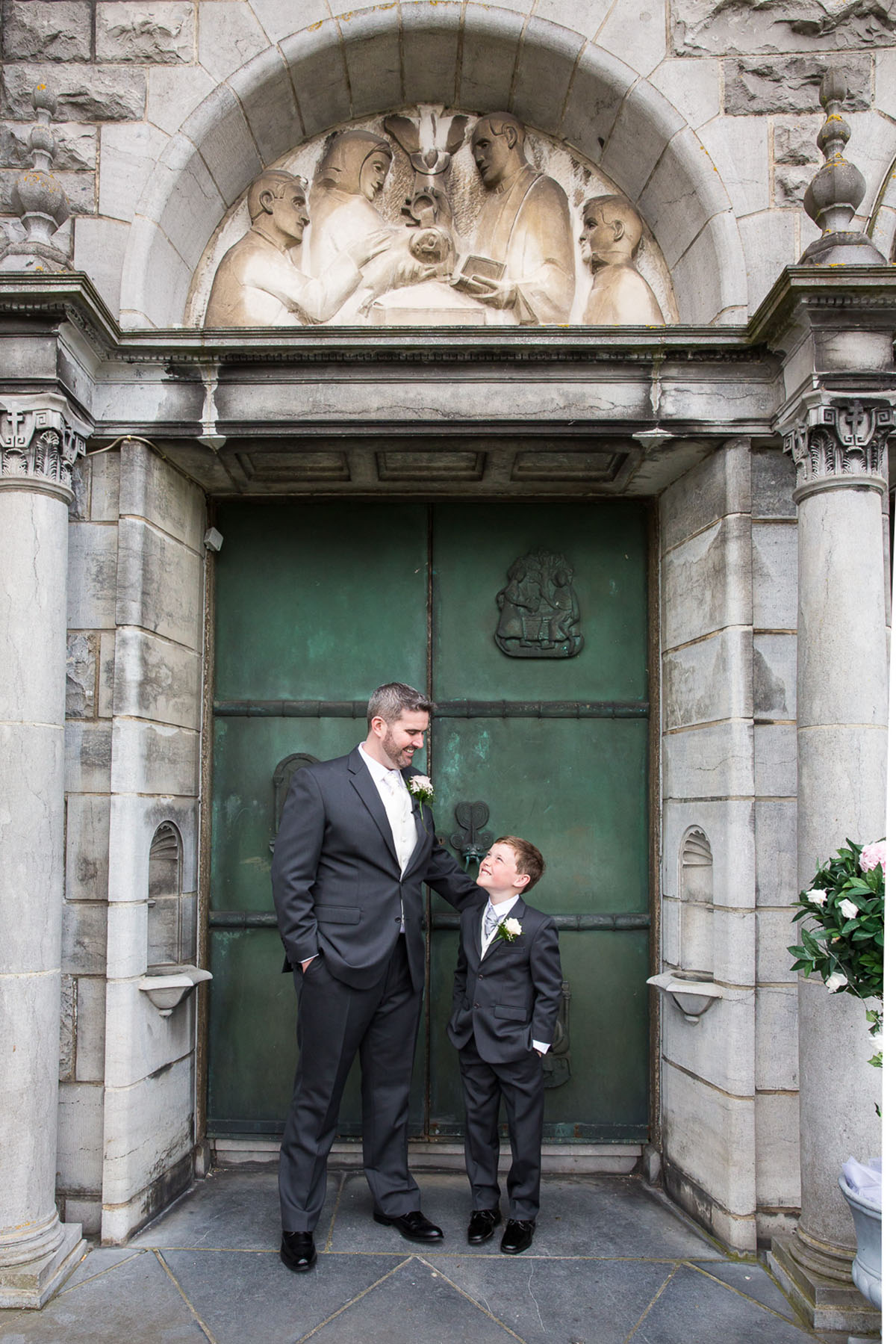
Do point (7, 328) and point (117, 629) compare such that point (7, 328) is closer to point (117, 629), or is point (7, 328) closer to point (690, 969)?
point (117, 629)

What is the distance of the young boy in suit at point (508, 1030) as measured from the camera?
323 cm

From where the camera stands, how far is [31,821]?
124 inches

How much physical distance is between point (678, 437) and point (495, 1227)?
298 cm

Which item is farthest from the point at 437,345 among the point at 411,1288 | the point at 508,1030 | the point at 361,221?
the point at 411,1288

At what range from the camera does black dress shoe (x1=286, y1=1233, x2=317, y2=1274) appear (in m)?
3.10

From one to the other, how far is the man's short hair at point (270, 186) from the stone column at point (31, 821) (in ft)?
4.22

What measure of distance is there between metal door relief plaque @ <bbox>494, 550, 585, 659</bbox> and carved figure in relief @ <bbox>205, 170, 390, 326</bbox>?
53.7 inches

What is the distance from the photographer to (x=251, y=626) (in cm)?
414

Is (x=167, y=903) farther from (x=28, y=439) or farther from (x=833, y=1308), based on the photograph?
(x=833, y=1308)

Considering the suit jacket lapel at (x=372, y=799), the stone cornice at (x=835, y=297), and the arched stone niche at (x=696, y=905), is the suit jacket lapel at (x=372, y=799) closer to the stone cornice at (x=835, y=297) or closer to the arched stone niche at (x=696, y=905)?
the arched stone niche at (x=696, y=905)

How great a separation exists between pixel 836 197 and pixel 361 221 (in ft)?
6.05

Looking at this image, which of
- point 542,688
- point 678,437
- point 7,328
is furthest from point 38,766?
point 678,437

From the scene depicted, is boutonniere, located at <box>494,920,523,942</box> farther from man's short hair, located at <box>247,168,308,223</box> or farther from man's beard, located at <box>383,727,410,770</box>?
man's short hair, located at <box>247,168,308,223</box>

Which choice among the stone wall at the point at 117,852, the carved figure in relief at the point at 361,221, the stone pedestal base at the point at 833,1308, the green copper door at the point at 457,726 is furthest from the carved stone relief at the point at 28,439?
the stone pedestal base at the point at 833,1308
